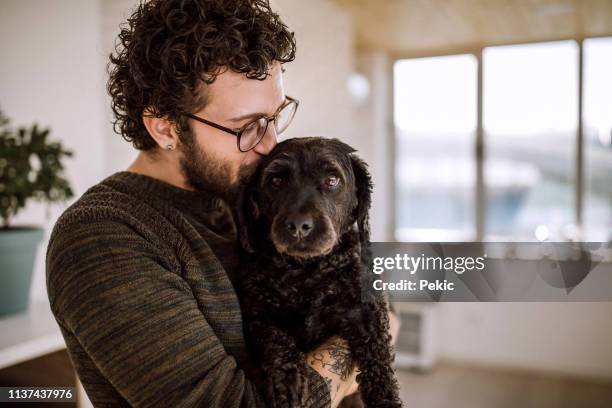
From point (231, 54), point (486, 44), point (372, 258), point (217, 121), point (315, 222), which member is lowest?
point (372, 258)

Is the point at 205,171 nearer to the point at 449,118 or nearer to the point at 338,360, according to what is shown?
the point at 338,360

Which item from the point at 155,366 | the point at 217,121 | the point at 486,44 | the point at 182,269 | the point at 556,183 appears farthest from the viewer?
the point at 556,183

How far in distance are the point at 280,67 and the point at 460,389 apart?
243 cm

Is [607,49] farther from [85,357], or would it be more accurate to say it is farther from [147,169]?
[85,357]

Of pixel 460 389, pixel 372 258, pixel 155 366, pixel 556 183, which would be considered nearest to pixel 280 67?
pixel 372 258

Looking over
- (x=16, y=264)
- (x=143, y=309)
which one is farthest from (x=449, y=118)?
(x=16, y=264)

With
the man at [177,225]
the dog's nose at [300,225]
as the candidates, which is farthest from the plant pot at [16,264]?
the dog's nose at [300,225]

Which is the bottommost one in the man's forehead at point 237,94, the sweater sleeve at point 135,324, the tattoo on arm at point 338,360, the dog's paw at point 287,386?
the dog's paw at point 287,386

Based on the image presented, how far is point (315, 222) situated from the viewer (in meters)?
1.07

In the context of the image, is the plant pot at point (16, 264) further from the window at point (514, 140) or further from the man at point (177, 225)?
the window at point (514, 140)

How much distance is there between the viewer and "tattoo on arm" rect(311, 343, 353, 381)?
987 mm

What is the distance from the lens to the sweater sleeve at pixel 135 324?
832 mm

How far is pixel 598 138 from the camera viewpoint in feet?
4.77

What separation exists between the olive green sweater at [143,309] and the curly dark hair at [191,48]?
24cm
